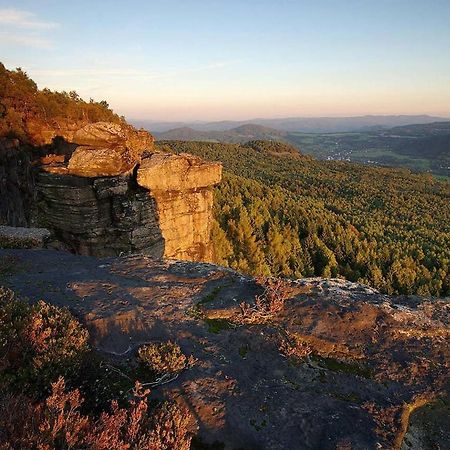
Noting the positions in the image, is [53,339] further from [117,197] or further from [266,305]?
[117,197]

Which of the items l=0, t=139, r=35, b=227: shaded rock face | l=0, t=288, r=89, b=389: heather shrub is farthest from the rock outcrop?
l=0, t=288, r=89, b=389: heather shrub

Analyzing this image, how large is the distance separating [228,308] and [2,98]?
114 feet

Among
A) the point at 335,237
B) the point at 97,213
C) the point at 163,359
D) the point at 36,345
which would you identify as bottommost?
the point at 335,237

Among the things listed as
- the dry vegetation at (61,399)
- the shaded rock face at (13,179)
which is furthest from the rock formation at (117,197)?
the dry vegetation at (61,399)

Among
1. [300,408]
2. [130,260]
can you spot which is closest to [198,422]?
[300,408]

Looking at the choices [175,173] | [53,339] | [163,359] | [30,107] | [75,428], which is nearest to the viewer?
[75,428]

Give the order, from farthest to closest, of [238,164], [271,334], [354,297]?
[238,164], [354,297], [271,334]

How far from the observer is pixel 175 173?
86.9 ft

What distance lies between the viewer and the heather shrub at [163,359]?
6.62m

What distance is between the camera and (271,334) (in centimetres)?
790

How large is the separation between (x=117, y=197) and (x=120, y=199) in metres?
0.23

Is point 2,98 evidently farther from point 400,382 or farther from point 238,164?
point 238,164

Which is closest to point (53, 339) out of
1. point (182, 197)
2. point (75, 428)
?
point (75, 428)

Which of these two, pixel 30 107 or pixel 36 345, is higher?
pixel 30 107
